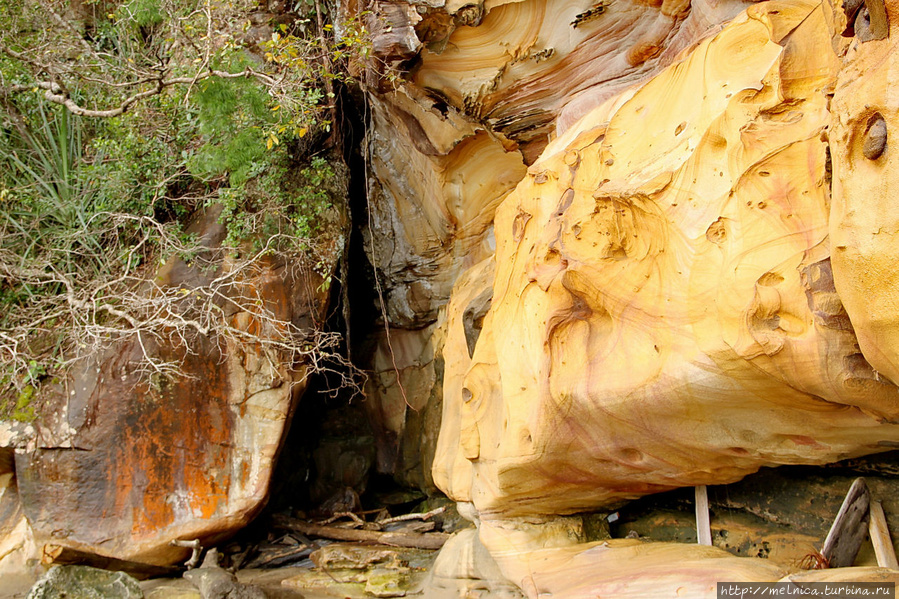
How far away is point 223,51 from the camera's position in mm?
5617

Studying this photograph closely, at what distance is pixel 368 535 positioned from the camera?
692 cm

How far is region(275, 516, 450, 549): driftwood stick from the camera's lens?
22.0ft

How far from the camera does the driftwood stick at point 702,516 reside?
14.3ft

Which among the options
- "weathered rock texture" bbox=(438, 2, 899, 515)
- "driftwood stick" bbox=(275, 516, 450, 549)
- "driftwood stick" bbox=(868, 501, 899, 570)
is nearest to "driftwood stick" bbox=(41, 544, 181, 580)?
"driftwood stick" bbox=(275, 516, 450, 549)

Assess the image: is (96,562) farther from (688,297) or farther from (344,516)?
(688,297)

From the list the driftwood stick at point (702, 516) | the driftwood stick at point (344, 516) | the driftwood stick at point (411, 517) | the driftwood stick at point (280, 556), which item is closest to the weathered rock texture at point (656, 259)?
the driftwood stick at point (702, 516)

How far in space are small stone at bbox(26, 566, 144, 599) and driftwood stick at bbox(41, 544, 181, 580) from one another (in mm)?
370

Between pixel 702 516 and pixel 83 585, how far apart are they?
4315 millimetres

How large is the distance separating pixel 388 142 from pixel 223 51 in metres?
1.88

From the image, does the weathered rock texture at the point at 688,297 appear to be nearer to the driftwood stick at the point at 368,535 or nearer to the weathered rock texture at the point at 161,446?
the driftwood stick at the point at 368,535

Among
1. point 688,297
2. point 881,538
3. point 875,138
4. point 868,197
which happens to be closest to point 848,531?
point 881,538

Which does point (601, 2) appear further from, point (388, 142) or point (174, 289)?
point (174, 289)

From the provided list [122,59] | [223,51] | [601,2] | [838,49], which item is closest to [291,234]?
[223,51]

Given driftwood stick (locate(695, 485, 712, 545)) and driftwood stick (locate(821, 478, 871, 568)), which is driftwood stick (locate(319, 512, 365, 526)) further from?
driftwood stick (locate(821, 478, 871, 568))
